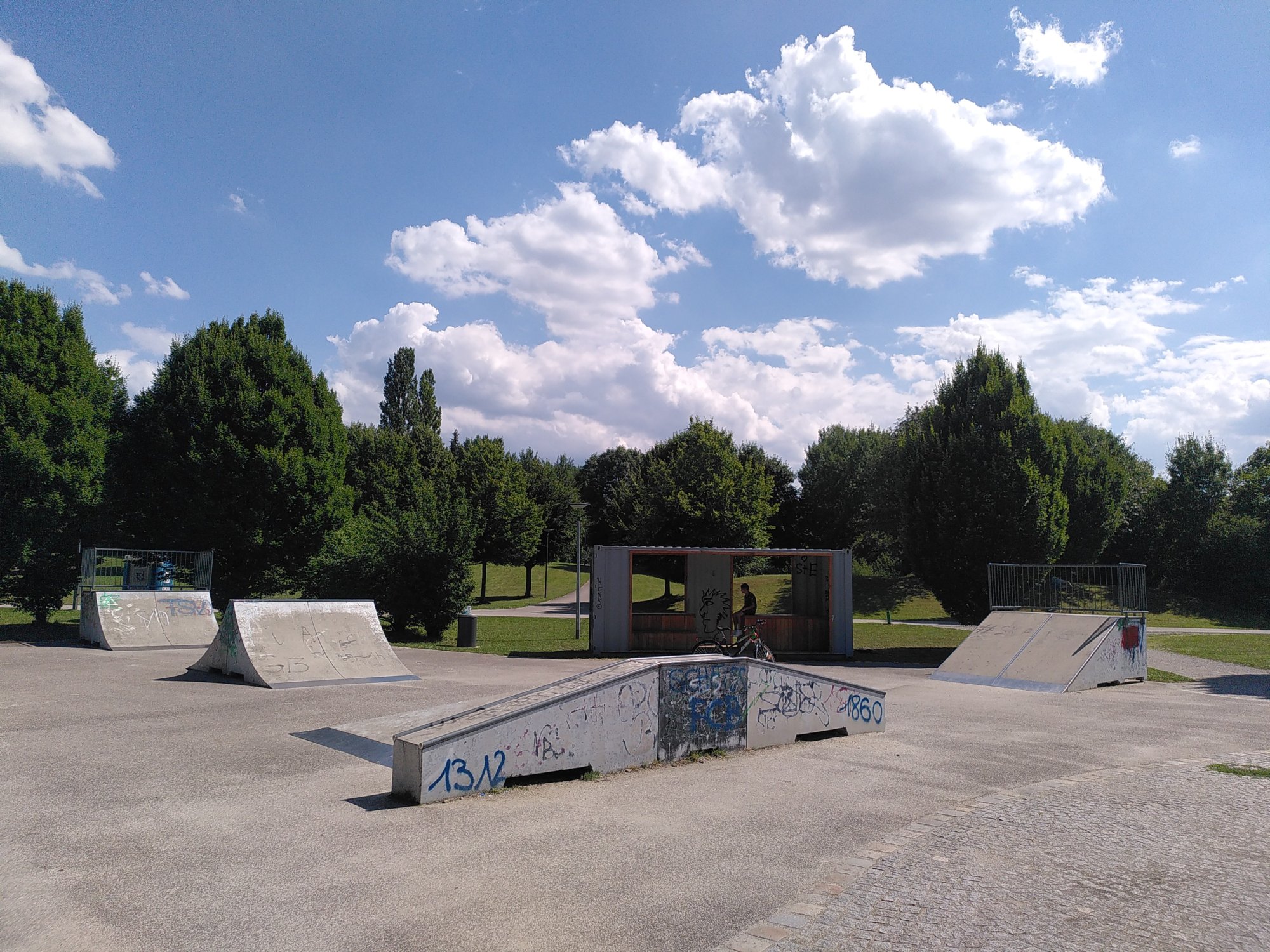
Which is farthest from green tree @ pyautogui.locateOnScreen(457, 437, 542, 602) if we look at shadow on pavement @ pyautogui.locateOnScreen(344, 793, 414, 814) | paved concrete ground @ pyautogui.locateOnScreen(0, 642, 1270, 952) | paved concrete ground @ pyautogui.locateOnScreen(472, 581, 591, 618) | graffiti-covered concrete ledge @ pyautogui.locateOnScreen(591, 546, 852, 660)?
shadow on pavement @ pyautogui.locateOnScreen(344, 793, 414, 814)

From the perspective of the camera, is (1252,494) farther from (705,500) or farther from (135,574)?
(135,574)

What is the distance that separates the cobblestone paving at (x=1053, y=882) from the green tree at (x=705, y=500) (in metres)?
30.8

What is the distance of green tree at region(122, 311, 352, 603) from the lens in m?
23.7

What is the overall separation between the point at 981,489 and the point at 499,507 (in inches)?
1137

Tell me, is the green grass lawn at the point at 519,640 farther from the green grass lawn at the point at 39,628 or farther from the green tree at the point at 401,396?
the green tree at the point at 401,396

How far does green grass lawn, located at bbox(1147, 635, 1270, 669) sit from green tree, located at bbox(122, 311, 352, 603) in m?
26.7

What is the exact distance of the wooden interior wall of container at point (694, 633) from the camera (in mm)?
21703

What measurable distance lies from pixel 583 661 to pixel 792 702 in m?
9.69

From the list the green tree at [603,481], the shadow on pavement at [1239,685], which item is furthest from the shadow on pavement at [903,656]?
the green tree at [603,481]

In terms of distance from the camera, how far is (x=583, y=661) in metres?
18.8

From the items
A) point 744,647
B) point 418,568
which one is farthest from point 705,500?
point 744,647

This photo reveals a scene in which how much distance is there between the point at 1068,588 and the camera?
20516 millimetres

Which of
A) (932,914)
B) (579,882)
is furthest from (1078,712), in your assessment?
(579,882)

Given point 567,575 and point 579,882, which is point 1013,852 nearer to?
point 579,882
